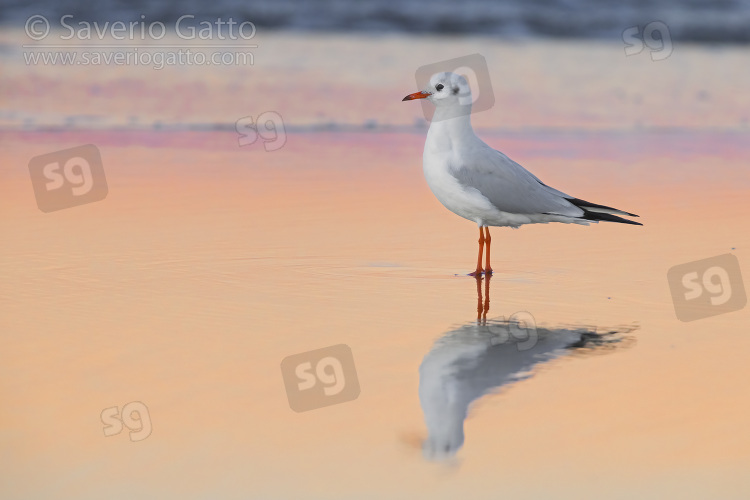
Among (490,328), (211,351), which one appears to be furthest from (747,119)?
(211,351)

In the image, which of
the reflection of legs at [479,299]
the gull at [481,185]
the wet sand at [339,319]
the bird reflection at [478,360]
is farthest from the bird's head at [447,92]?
A: the bird reflection at [478,360]

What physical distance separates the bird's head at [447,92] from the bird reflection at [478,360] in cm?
138

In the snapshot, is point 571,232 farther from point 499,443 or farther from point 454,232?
point 499,443

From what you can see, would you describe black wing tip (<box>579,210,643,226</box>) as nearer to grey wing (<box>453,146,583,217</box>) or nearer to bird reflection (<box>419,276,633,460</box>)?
grey wing (<box>453,146,583,217</box>)

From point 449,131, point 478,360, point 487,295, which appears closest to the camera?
point 478,360

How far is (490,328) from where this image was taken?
4879 millimetres

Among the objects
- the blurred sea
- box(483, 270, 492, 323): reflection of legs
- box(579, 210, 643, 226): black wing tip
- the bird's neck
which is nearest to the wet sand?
box(483, 270, 492, 323): reflection of legs

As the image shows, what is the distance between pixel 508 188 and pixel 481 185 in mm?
146

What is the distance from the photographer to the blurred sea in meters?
16.4

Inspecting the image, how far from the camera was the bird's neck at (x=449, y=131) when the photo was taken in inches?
243

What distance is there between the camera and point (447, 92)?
20.6 ft

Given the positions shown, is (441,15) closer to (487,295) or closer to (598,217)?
(598,217)

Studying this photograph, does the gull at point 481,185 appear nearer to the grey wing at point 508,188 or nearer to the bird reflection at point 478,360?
the grey wing at point 508,188

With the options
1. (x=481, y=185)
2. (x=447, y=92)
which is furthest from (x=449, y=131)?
(x=481, y=185)
